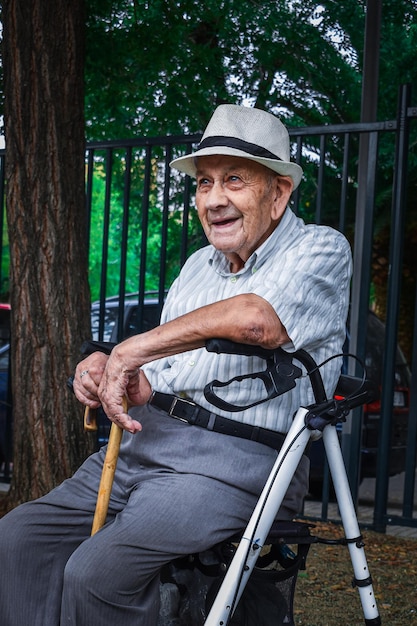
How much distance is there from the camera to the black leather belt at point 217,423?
263 cm

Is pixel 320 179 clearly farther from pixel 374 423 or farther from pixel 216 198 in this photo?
pixel 216 198

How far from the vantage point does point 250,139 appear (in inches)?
109

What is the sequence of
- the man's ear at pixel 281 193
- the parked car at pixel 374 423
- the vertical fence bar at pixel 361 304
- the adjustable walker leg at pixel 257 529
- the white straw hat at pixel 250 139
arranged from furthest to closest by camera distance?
the parked car at pixel 374 423, the vertical fence bar at pixel 361 304, the man's ear at pixel 281 193, the white straw hat at pixel 250 139, the adjustable walker leg at pixel 257 529

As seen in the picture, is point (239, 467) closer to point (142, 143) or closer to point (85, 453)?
point (85, 453)

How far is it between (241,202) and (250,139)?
0.60ft

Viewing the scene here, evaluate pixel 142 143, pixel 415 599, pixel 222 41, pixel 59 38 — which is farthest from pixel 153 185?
pixel 415 599

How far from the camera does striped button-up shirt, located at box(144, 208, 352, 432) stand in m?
2.61

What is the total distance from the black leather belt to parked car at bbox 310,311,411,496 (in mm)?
4722

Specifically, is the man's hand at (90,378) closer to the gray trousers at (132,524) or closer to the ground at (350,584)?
the gray trousers at (132,524)

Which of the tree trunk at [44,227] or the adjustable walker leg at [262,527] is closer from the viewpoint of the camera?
the adjustable walker leg at [262,527]

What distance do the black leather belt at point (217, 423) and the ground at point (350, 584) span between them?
Answer: 5.59ft

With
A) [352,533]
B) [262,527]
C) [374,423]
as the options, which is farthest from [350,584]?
[374,423]

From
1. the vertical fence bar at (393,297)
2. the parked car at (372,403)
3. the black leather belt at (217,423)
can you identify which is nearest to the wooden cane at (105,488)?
the black leather belt at (217,423)

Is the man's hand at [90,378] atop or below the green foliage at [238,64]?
below
